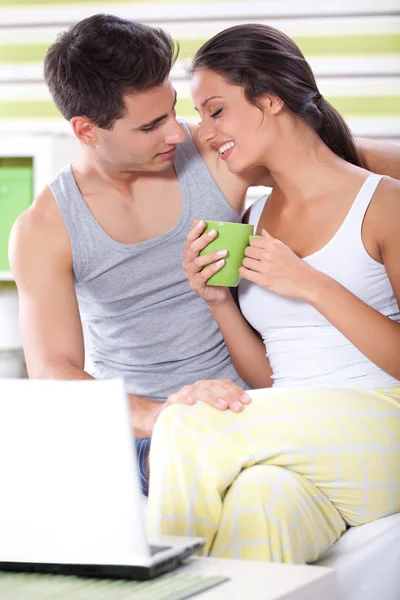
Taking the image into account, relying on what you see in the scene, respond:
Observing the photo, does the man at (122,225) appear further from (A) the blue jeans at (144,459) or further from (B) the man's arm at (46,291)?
(A) the blue jeans at (144,459)

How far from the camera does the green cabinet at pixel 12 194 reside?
3480mm

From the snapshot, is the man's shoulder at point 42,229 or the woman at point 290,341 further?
the man's shoulder at point 42,229

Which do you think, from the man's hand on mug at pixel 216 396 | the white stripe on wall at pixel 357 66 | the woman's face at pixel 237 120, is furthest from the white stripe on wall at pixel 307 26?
the man's hand on mug at pixel 216 396

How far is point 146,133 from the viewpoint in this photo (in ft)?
7.62

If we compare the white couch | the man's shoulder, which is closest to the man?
the man's shoulder

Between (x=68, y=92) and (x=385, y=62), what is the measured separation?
5.34 ft

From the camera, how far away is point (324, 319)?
201 cm

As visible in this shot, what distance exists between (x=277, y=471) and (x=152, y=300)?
2.88 ft

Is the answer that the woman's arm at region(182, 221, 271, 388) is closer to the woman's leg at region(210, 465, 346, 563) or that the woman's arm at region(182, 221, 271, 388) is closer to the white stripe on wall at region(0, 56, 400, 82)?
the woman's leg at region(210, 465, 346, 563)

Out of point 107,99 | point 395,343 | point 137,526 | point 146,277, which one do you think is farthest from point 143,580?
point 107,99

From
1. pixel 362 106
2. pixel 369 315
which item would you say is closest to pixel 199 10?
pixel 362 106

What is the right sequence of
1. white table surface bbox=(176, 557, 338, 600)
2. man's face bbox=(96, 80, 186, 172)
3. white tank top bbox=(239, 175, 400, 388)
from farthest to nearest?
man's face bbox=(96, 80, 186, 172)
white tank top bbox=(239, 175, 400, 388)
white table surface bbox=(176, 557, 338, 600)

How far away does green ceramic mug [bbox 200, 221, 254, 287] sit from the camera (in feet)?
6.43

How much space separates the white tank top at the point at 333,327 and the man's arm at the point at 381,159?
30cm
